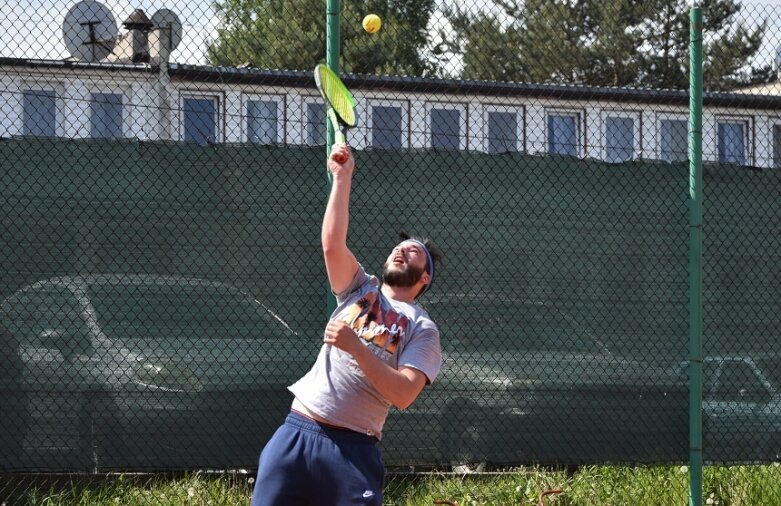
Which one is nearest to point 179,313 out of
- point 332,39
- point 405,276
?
point 332,39

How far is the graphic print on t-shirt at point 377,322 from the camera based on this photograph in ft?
13.4

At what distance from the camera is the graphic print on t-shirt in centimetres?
408

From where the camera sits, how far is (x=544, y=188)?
625 cm

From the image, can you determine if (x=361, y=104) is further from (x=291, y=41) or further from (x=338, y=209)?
(x=338, y=209)

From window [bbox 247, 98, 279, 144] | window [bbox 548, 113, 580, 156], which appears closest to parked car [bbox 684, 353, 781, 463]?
window [bbox 247, 98, 279, 144]

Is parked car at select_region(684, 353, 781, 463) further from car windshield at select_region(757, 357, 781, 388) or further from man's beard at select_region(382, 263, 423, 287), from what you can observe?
man's beard at select_region(382, 263, 423, 287)

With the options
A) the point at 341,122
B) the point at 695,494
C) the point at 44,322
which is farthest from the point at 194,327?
the point at 695,494

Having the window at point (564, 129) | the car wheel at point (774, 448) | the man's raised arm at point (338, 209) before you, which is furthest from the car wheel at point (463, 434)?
Answer: the window at point (564, 129)

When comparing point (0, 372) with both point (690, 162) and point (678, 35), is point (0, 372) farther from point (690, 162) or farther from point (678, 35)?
point (678, 35)

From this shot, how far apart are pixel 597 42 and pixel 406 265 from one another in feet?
40.2

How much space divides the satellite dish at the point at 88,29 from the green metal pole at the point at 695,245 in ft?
11.5

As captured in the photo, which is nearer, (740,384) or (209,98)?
(740,384)

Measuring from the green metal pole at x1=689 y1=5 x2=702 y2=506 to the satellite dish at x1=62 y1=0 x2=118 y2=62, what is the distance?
3.50 metres

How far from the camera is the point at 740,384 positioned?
6.40 meters
